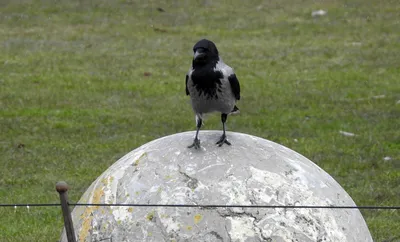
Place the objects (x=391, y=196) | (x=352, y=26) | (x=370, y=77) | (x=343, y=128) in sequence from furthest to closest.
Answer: (x=352, y=26) → (x=370, y=77) → (x=343, y=128) → (x=391, y=196)

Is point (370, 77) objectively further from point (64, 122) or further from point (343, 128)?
point (64, 122)

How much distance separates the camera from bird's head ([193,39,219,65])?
17.2ft

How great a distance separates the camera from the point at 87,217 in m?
5.29

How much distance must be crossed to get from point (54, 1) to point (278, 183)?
17864 millimetres

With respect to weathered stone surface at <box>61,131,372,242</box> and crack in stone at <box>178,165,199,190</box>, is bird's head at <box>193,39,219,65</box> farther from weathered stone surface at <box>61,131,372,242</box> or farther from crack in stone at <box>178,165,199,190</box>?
crack in stone at <box>178,165,199,190</box>

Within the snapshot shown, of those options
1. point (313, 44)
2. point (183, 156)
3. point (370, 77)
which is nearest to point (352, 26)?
point (313, 44)

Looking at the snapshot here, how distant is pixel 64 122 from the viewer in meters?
13.0

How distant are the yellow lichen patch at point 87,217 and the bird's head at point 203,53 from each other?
105cm

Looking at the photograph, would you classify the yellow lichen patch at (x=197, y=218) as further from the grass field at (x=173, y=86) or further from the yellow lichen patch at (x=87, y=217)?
the grass field at (x=173, y=86)

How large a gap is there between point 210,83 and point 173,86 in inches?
389

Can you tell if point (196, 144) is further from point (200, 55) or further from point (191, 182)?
point (200, 55)

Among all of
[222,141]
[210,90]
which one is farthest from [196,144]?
[210,90]

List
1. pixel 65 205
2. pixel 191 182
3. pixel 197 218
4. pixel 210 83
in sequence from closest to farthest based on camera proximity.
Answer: pixel 65 205, pixel 197 218, pixel 191 182, pixel 210 83

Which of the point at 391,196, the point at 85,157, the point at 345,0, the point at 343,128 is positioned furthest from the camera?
the point at 345,0
